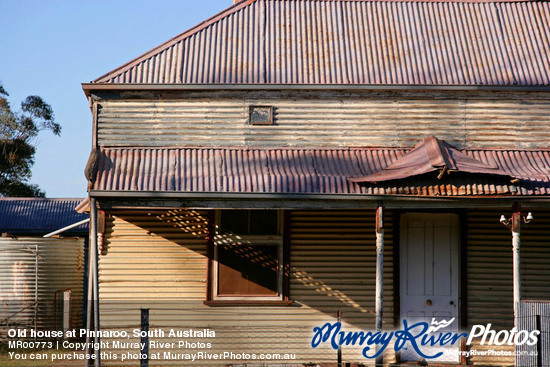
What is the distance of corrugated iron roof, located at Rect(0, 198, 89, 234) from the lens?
29.6 metres

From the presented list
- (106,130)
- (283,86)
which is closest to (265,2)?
(283,86)

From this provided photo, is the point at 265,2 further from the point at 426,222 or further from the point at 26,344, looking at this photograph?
the point at 26,344

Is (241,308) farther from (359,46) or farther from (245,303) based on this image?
(359,46)

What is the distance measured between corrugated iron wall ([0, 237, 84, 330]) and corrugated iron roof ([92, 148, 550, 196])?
637cm

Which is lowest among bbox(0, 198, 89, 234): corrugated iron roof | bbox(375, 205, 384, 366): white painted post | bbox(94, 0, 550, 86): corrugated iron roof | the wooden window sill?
the wooden window sill

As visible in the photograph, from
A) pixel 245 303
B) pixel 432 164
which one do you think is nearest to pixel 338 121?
pixel 432 164

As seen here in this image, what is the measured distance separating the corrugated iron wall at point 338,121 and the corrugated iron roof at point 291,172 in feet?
0.83

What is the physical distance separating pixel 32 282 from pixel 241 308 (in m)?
7.46

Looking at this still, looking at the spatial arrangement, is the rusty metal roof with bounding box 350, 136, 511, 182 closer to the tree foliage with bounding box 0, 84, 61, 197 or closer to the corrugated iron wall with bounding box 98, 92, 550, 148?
the corrugated iron wall with bounding box 98, 92, 550, 148

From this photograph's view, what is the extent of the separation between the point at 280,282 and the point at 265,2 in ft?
21.3

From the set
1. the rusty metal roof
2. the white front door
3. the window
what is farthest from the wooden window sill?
the rusty metal roof

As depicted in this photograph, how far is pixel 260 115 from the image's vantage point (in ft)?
43.7

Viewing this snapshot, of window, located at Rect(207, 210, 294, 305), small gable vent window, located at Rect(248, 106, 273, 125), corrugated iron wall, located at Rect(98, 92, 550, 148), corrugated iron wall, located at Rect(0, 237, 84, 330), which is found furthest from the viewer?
corrugated iron wall, located at Rect(0, 237, 84, 330)

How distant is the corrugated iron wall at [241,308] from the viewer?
1269 cm
